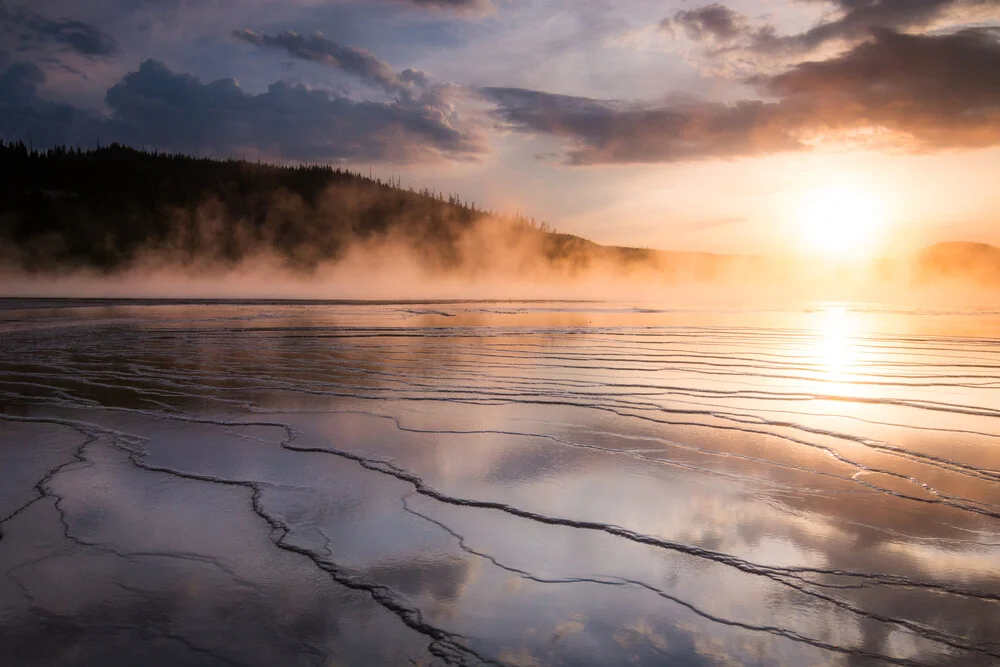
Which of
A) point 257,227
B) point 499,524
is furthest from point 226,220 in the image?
point 499,524

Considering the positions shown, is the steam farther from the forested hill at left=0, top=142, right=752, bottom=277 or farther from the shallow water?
the shallow water

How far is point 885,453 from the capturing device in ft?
14.9

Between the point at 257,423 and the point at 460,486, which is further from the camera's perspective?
the point at 257,423

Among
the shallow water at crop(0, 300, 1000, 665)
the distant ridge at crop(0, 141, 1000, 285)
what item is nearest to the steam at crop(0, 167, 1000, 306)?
the distant ridge at crop(0, 141, 1000, 285)

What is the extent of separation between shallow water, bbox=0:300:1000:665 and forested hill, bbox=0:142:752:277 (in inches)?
2944

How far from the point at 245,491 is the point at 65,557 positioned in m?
0.99

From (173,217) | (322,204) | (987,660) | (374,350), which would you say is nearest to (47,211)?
(173,217)

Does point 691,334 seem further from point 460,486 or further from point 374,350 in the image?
point 460,486

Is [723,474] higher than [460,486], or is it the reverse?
[723,474]

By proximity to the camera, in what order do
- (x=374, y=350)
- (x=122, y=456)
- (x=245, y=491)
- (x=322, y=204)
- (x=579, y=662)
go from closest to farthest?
1. (x=579, y=662)
2. (x=245, y=491)
3. (x=122, y=456)
4. (x=374, y=350)
5. (x=322, y=204)

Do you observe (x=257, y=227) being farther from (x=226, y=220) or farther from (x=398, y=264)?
(x=398, y=264)

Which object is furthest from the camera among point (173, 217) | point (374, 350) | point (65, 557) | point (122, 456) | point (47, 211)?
point (173, 217)

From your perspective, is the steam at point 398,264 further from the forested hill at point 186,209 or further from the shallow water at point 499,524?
the shallow water at point 499,524

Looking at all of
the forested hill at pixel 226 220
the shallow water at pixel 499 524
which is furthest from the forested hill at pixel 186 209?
the shallow water at pixel 499 524
